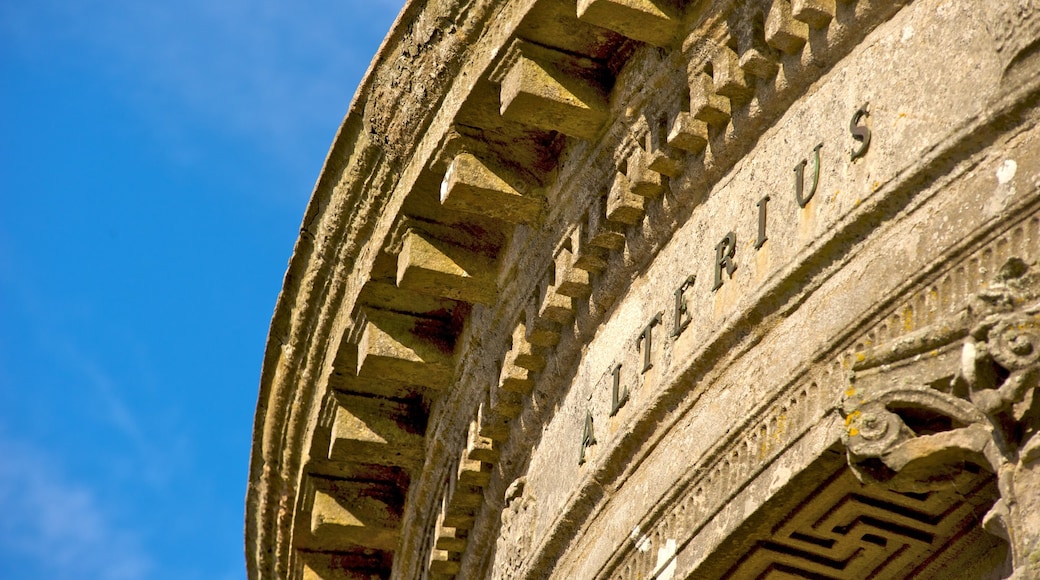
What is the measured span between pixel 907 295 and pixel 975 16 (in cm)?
84

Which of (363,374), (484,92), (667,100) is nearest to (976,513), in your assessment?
(667,100)

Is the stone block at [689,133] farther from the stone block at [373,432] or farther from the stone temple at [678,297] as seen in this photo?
the stone block at [373,432]

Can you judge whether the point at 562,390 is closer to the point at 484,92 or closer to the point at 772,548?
the point at 484,92

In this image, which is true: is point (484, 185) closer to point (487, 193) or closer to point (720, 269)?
point (487, 193)

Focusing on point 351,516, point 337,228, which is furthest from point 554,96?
point 351,516

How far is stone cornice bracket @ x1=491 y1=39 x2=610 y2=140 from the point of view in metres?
6.70

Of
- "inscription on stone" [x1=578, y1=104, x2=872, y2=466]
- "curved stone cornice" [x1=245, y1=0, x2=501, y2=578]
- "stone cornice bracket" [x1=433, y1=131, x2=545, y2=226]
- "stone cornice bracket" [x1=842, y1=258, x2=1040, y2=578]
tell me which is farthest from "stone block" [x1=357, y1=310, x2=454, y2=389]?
"stone cornice bracket" [x1=842, y1=258, x2=1040, y2=578]

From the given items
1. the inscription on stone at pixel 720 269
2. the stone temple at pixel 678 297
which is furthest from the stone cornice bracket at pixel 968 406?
the inscription on stone at pixel 720 269

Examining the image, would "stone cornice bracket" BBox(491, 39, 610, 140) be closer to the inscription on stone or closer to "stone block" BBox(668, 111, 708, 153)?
"stone block" BBox(668, 111, 708, 153)

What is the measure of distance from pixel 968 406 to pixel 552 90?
286cm

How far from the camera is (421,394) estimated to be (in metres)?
8.81

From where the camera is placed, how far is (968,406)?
4344 mm

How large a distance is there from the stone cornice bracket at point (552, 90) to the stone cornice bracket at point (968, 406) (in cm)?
234

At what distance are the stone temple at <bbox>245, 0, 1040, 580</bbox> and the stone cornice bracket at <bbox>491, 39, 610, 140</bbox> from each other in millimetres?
13
